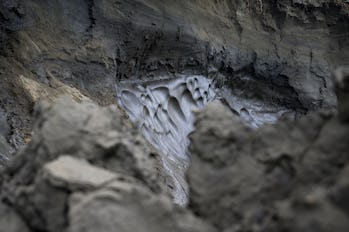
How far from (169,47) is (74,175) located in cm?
706

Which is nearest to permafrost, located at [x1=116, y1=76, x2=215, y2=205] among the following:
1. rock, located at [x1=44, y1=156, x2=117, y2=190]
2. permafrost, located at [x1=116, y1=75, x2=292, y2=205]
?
permafrost, located at [x1=116, y1=75, x2=292, y2=205]

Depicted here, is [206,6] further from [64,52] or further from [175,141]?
[64,52]

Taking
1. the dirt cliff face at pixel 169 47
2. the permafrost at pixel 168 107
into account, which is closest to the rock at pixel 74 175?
the dirt cliff face at pixel 169 47

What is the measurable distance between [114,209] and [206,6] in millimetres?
8196

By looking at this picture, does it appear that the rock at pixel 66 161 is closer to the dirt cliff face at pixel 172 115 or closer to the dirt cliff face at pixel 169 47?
the dirt cliff face at pixel 172 115

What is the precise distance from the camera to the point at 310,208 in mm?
1800

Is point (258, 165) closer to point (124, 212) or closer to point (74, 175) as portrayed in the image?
point (124, 212)

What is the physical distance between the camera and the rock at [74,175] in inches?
87.7

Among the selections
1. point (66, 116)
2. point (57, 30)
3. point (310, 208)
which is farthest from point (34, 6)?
point (310, 208)

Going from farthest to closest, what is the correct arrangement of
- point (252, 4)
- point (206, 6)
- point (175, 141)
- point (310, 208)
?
1. point (252, 4)
2. point (206, 6)
3. point (175, 141)
4. point (310, 208)

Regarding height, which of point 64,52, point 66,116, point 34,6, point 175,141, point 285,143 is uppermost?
point 285,143

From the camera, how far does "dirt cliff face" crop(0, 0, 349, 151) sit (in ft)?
23.5

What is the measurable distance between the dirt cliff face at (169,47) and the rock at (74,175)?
12.5ft

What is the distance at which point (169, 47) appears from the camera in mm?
9188
